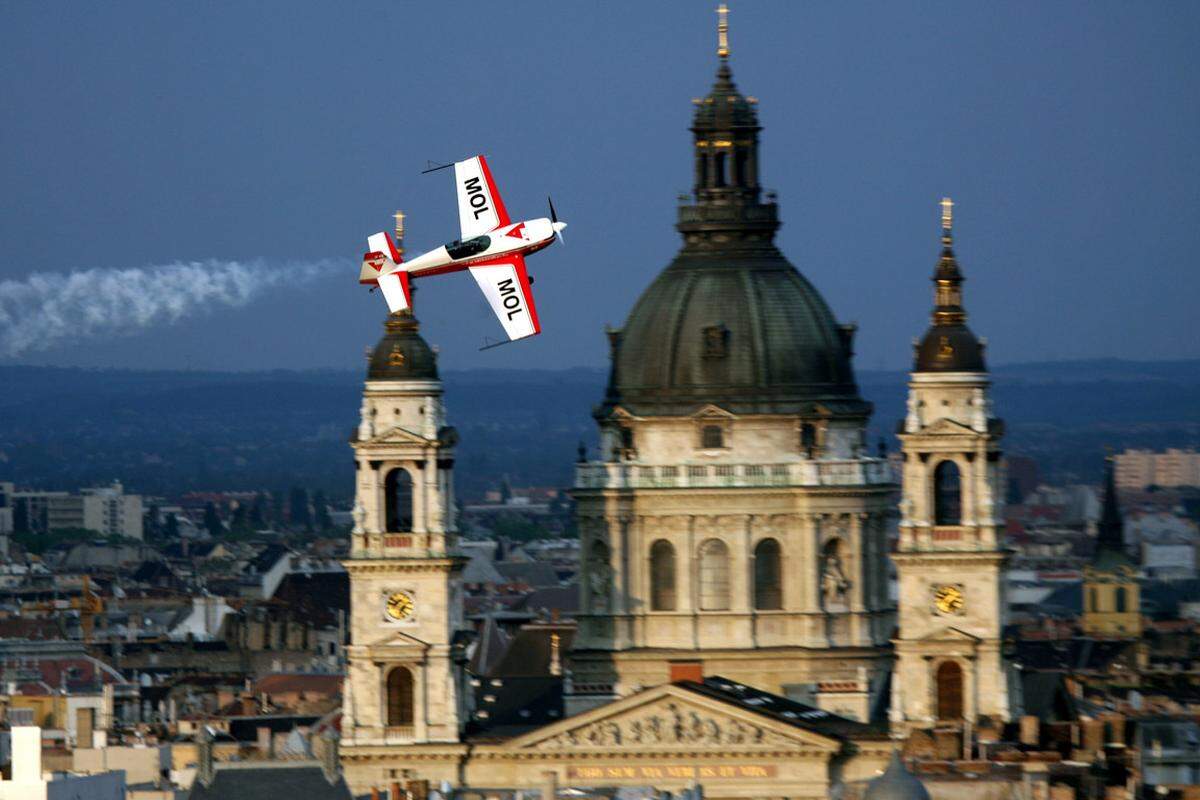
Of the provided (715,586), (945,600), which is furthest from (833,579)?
(945,600)

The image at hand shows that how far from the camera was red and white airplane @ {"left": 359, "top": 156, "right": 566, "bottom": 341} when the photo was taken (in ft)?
394

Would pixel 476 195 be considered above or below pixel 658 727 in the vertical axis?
above

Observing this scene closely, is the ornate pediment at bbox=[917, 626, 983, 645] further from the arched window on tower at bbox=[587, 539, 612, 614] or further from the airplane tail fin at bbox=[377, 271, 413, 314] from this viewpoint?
the airplane tail fin at bbox=[377, 271, 413, 314]

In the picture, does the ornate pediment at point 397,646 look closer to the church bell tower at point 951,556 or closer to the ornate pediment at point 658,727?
the ornate pediment at point 658,727

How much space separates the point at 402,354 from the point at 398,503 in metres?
4.08

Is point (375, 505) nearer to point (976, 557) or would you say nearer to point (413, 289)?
point (413, 289)

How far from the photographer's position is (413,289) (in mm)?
143500

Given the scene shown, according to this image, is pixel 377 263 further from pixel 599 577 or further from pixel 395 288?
pixel 599 577

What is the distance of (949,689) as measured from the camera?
5704 inches

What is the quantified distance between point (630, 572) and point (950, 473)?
933cm

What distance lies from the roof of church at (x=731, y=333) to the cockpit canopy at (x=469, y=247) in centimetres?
3073

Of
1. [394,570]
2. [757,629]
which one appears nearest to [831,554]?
[757,629]

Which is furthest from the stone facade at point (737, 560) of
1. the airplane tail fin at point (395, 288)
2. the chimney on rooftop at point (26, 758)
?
the chimney on rooftop at point (26, 758)

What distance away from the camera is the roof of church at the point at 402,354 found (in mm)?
144750
